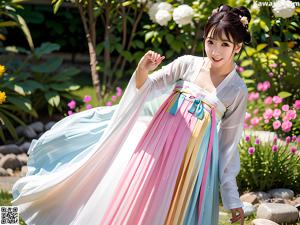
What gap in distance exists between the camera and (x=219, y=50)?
2998 mm

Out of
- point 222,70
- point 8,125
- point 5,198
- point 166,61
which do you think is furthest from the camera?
point 166,61

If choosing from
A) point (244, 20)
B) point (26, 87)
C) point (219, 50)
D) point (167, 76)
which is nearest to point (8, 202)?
point (167, 76)

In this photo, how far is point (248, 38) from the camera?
3.10m

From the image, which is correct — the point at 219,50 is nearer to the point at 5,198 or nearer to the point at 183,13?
the point at 5,198

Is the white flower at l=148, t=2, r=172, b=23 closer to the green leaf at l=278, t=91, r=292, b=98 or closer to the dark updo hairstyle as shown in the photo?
the green leaf at l=278, t=91, r=292, b=98

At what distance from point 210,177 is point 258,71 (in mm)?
3394

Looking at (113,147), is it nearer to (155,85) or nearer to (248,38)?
(155,85)

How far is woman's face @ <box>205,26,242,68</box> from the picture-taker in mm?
2998

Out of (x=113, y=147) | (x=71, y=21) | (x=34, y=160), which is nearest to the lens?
(x=113, y=147)

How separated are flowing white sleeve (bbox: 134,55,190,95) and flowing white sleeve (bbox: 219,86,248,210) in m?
0.30

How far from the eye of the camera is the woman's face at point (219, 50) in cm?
300

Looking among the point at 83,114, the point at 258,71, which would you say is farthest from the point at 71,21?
the point at 83,114

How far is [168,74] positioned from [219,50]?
0.97 feet

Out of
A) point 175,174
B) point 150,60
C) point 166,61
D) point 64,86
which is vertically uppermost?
point 150,60
